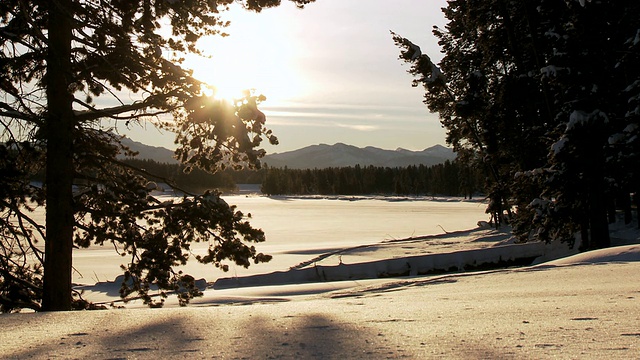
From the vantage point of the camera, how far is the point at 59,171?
310 inches

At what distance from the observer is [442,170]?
127 meters

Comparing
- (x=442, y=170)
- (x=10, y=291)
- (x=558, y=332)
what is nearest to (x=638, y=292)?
(x=558, y=332)

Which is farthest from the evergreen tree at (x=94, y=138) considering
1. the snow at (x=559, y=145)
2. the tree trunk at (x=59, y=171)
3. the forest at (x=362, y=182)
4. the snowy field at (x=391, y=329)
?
the forest at (x=362, y=182)

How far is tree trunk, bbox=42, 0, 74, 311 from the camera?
775 centimetres

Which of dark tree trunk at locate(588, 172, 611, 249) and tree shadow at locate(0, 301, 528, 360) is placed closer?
tree shadow at locate(0, 301, 528, 360)

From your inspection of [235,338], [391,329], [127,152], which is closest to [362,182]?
[127,152]

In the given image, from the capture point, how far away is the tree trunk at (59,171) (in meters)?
7.75

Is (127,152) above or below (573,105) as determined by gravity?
below

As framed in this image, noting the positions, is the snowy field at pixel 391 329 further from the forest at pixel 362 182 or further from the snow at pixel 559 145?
the forest at pixel 362 182

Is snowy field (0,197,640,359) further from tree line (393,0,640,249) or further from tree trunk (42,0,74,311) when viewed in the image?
tree line (393,0,640,249)

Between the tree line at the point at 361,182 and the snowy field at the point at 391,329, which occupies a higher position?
the tree line at the point at 361,182

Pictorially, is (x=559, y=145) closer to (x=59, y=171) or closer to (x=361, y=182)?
(x=59, y=171)

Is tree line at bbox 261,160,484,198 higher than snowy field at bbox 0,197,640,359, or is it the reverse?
Answer: tree line at bbox 261,160,484,198

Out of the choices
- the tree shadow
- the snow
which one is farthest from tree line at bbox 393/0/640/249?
the tree shadow
